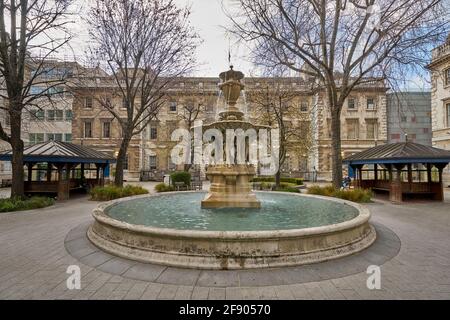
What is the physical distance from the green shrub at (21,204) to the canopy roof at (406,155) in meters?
17.8

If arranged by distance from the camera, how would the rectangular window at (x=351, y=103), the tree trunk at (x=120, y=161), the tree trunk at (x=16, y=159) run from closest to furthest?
the tree trunk at (x=16, y=159)
the tree trunk at (x=120, y=161)
the rectangular window at (x=351, y=103)

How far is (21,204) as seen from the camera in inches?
435

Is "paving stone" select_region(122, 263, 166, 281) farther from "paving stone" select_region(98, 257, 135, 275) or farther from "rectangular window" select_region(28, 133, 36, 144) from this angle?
"rectangular window" select_region(28, 133, 36, 144)

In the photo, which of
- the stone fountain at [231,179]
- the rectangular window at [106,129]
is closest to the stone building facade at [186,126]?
the rectangular window at [106,129]

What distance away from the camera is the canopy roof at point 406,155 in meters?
13.0

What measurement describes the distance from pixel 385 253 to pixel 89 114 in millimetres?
42856

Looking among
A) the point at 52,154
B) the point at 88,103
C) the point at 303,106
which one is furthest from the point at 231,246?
the point at 88,103

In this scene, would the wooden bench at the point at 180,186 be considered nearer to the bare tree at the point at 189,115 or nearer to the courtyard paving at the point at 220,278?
the bare tree at the point at 189,115

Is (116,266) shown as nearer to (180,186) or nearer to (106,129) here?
(180,186)

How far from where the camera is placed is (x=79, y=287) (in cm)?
382

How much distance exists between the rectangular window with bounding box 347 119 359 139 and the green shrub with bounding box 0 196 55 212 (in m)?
39.5

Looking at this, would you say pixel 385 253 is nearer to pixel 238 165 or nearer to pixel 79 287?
pixel 238 165

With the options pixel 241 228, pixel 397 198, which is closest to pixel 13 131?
pixel 241 228

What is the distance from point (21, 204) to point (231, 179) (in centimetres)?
967
